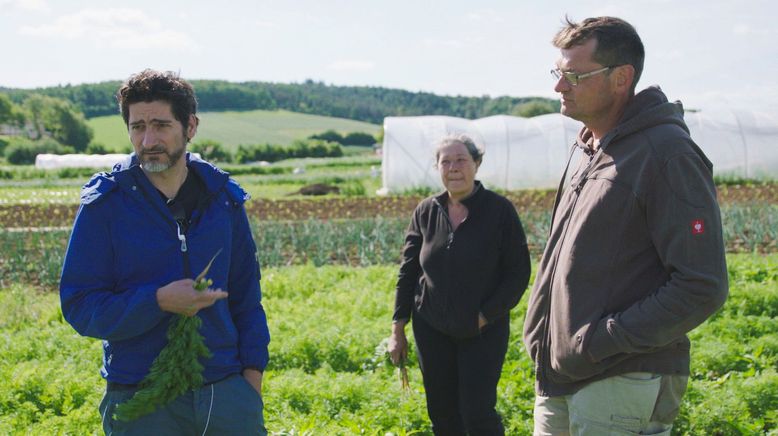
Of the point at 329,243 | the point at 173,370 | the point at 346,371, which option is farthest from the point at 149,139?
the point at 329,243

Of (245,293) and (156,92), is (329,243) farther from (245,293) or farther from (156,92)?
(156,92)

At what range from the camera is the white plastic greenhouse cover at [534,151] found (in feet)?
71.3

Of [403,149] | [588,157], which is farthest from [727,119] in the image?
[588,157]

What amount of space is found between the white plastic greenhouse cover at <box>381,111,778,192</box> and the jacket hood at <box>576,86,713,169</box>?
18801 mm

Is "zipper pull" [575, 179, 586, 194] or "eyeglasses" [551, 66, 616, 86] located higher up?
"eyeglasses" [551, 66, 616, 86]

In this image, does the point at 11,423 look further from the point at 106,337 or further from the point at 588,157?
the point at 588,157

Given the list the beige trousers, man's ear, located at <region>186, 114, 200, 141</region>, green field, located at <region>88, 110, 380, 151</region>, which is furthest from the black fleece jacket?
green field, located at <region>88, 110, 380, 151</region>

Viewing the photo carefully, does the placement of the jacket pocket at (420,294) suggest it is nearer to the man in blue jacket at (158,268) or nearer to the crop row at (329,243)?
the man in blue jacket at (158,268)

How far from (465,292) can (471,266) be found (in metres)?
0.14

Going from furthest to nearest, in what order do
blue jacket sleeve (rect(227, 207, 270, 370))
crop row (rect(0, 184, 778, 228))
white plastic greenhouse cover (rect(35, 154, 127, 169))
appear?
1. white plastic greenhouse cover (rect(35, 154, 127, 169))
2. crop row (rect(0, 184, 778, 228))
3. blue jacket sleeve (rect(227, 207, 270, 370))

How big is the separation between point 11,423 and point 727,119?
22.4 metres

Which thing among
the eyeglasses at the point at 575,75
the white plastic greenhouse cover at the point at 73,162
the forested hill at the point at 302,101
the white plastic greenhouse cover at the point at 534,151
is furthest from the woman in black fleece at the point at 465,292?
the forested hill at the point at 302,101

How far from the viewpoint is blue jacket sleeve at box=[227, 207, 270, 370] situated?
2809 mm

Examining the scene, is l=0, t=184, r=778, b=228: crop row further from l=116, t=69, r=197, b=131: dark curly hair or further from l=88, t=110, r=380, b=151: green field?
l=88, t=110, r=380, b=151: green field
